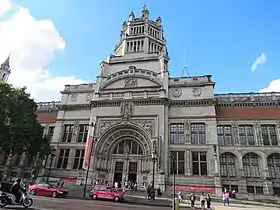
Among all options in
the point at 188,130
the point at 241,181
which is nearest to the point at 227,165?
the point at 241,181

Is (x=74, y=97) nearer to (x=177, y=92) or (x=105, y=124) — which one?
(x=105, y=124)

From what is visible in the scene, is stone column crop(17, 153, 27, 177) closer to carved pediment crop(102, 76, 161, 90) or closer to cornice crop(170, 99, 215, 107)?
carved pediment crop(102, 76, 161, 90)

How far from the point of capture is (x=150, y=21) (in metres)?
50.4

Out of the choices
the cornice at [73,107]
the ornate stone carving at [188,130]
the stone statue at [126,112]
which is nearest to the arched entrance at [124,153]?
the stone statue at [126,112]

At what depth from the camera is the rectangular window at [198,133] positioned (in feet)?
104

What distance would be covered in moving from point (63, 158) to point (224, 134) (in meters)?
24.9

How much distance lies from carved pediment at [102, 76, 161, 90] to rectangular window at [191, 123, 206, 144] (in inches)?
343

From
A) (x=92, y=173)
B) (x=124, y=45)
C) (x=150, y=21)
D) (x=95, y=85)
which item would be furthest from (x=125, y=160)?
(x=150, y=21)

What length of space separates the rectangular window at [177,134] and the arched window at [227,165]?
5936 mm

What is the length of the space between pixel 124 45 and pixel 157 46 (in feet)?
23.4

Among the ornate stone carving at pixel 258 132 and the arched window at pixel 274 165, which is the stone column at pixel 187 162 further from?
the arched window at pixel 274 165

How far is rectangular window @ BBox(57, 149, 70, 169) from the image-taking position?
34.7m

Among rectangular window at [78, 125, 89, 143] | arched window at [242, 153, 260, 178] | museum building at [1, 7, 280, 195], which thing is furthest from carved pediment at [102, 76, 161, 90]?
arched window at [242, 153, 260, 178]

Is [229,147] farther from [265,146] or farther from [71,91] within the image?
[71,91]
